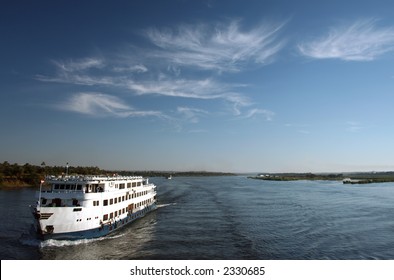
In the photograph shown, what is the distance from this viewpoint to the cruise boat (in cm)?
3884

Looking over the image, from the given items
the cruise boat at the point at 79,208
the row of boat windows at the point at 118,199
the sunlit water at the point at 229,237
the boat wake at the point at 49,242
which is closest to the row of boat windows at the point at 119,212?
the cruise boat at the point at 79,208

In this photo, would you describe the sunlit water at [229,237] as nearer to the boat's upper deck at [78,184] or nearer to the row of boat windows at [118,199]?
the row of boat windows at [118,199]

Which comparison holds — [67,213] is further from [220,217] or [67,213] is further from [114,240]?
[220,217]

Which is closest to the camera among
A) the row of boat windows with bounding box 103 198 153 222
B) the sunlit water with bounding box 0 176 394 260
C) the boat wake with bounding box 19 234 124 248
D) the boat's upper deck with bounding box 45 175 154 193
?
the sunlit water with bounding box 0 176 394 260

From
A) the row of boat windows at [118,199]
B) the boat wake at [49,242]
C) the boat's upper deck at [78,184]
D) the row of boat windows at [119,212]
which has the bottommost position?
the boat wake at [49,242]

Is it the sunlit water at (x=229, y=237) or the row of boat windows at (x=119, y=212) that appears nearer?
the sunlit water at (x=229, y=237)

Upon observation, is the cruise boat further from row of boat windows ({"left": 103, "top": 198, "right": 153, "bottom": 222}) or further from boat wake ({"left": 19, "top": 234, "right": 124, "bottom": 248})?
boat wake ({"left": 19, "top": 234, "right": 124, "bottom": 248})

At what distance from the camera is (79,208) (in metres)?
40.4

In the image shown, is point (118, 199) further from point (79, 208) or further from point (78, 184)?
point (79, 208)

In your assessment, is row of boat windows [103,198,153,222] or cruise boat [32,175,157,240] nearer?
cruise boat [32,175,157,240]

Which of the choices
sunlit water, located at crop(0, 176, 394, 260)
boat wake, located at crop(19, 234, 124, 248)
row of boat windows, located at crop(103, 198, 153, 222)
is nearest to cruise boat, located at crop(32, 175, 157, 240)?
row of boat windows, located at crop(103, 198, 153, 222)

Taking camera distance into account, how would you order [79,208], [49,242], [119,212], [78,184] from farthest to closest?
[119,212], [78,184], [79,208], [49,242]

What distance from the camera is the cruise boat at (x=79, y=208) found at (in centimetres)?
3884

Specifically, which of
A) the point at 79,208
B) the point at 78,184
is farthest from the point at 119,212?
the point at 79,208
